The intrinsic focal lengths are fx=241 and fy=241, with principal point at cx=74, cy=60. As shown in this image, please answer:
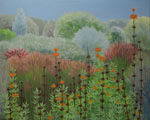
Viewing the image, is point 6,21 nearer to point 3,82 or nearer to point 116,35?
point 116,35

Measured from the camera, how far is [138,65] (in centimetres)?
322

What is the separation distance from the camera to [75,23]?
10.8 meters

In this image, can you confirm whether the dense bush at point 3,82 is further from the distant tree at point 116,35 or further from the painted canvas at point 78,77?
the distant tree at point 116,35

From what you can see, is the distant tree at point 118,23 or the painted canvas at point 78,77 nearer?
the painted canvas at point 78,77

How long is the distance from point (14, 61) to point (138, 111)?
2.24 m

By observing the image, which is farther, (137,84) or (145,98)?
(137,84)

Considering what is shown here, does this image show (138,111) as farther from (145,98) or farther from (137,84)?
(137,84)

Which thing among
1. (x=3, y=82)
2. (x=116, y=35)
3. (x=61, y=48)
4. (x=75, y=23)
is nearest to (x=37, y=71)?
(x=3, y=82)

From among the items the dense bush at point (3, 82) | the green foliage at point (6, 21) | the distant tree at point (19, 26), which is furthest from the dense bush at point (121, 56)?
the green foliage at point (6, 21)

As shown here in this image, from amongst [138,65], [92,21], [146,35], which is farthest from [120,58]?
[92,21]

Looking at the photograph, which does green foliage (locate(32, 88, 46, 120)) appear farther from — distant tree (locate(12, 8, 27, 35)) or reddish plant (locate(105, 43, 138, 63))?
distant tree (locate(12, 8, 27, 35))

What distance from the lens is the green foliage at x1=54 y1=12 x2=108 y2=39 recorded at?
34.8 ft

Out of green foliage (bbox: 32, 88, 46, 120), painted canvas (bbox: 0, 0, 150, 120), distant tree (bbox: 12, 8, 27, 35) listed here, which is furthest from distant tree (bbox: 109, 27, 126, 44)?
green foliage (bbox: 32, 88, 46, 120)

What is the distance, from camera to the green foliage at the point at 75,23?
10618mm
